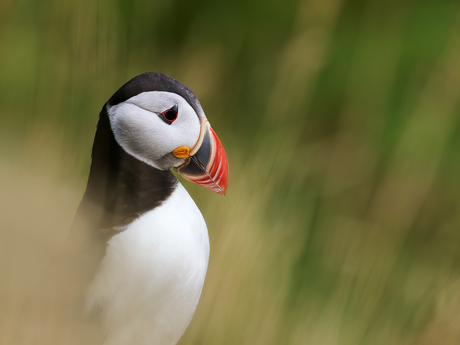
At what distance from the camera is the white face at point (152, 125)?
2.22 feet

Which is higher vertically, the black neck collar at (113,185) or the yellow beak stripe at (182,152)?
the yellow beak stripe at (182,152)

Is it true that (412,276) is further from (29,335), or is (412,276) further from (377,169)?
(29,335)

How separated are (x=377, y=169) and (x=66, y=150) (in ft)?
2.38

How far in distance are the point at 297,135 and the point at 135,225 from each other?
428 millimetres

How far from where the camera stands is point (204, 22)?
3.41 feet

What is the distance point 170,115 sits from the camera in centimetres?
68

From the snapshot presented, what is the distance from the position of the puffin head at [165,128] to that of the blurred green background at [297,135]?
0.40 ft

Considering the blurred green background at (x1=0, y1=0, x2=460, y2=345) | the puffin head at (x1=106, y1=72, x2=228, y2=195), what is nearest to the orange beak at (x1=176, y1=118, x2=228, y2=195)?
the puffin head at (x1=106, y1=72, x2=228, y2=195)

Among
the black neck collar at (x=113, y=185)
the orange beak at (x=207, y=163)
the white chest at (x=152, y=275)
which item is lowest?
the white chest at (x=152, y=275)

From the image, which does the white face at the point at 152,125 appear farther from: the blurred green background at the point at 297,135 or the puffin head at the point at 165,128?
the blurred green background at the point at 297,135

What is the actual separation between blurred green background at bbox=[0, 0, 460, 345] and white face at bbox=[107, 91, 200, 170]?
124 millimetres

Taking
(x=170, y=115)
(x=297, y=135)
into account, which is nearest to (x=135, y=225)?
(x=170, y=115)

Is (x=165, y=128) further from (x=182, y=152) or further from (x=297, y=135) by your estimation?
(x=297, y=135)

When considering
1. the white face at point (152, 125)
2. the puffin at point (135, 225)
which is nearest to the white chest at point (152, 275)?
the puffin at point (135, 225)
